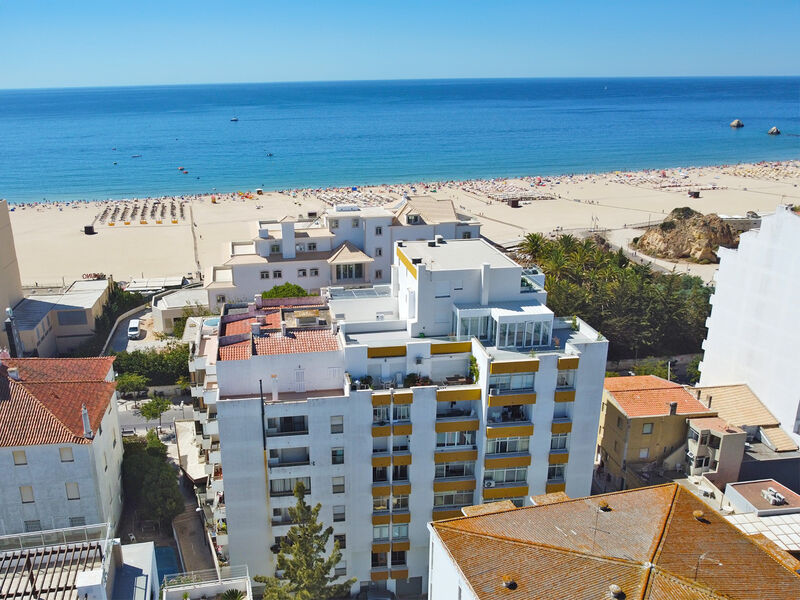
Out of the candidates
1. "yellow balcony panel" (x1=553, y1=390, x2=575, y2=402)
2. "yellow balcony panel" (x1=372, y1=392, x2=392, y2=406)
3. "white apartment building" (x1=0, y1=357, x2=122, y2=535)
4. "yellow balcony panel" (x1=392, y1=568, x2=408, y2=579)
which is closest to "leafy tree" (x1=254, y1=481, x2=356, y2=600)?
"yellow balcony panel" (x1=372, y1=392, x2=392, y2=406)

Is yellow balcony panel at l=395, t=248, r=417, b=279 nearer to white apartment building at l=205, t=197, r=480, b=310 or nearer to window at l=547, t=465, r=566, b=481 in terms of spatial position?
window at l=547, t=465, r=566, b=481

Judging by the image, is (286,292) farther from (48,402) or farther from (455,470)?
(455,470)

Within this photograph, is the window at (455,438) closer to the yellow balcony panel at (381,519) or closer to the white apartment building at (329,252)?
the yellow balcony panel at (381,519)

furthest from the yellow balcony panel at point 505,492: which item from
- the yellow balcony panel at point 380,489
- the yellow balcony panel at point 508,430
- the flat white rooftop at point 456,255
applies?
the flat white rooftop at point 456,255

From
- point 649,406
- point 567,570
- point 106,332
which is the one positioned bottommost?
point 106,332

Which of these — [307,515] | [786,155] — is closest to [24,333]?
[307,515]

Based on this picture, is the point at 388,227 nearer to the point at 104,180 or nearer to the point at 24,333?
the point at 24,333
